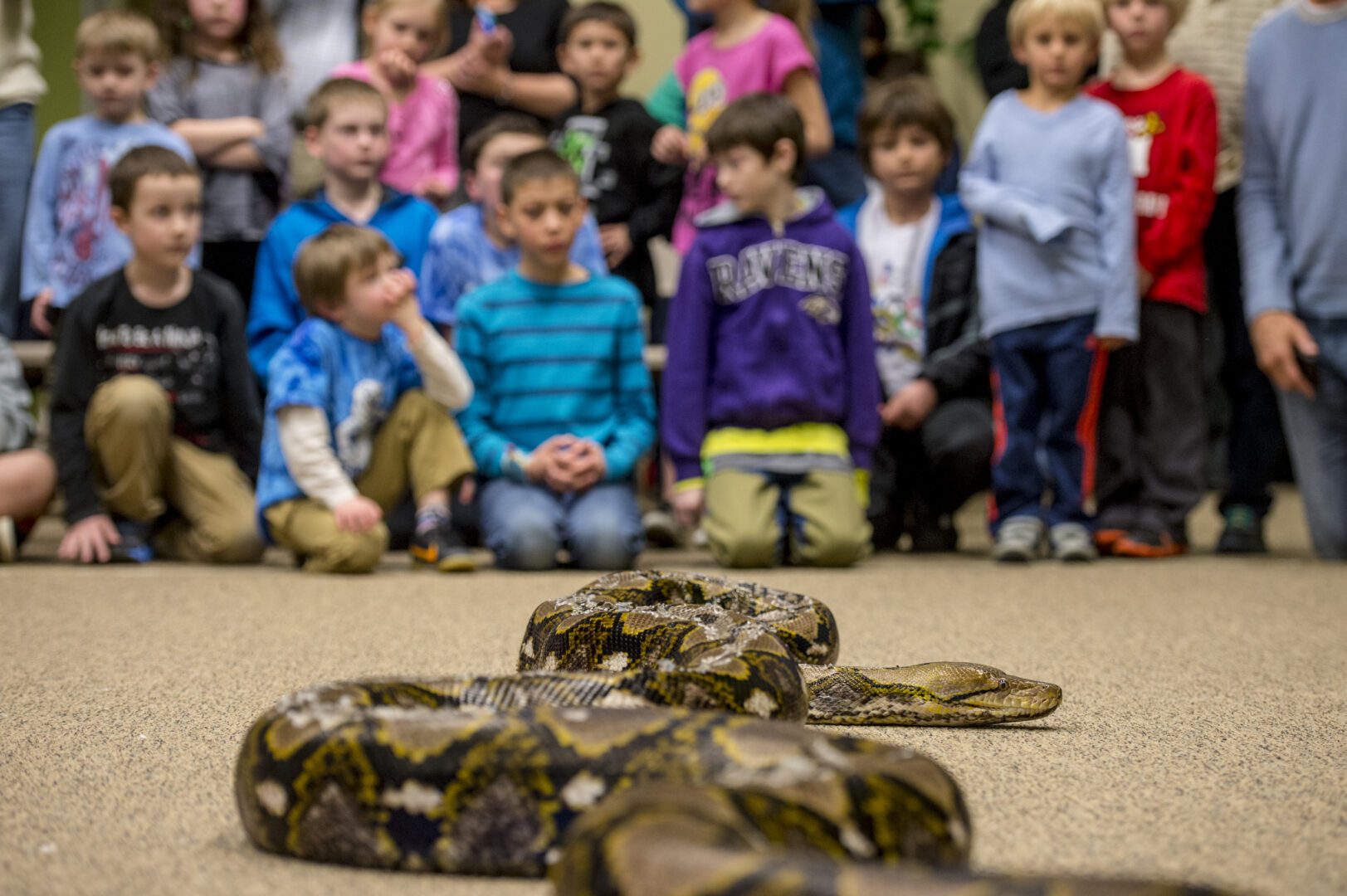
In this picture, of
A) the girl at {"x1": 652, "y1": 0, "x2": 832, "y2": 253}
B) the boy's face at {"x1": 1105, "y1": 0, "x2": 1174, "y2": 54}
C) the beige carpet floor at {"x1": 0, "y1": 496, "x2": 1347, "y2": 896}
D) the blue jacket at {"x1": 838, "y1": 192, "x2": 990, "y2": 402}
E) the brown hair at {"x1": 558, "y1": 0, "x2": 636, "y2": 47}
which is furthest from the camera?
the brown hair at {"x1": 558, "y1": 0, "x2": 636, "y2": 47}

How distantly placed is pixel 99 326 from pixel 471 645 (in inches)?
85.8

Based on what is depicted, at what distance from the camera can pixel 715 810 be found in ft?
3.72

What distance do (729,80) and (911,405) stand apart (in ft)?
4.41

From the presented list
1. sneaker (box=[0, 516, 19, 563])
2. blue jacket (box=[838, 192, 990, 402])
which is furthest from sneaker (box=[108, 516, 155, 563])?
blue jacket (box=[838, 192, 990, 402])

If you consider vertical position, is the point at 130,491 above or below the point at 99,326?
below

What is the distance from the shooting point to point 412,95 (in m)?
5.06

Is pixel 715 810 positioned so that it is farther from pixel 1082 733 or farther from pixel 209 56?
pixel 209 56

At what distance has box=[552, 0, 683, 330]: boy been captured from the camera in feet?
16.5

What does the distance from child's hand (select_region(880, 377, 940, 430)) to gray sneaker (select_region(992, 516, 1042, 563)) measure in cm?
56

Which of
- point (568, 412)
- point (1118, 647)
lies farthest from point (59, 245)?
point (1118, 647)

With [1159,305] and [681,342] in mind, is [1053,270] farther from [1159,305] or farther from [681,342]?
[681,342]

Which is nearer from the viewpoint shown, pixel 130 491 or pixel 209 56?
pixel 130 491

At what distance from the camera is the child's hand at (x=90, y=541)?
405 cm

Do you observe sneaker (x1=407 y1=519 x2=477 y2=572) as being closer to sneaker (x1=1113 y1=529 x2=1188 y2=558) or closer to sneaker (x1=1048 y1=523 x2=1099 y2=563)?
sneaker (x1=1048 y1=523 x2=1099 y2=563)
